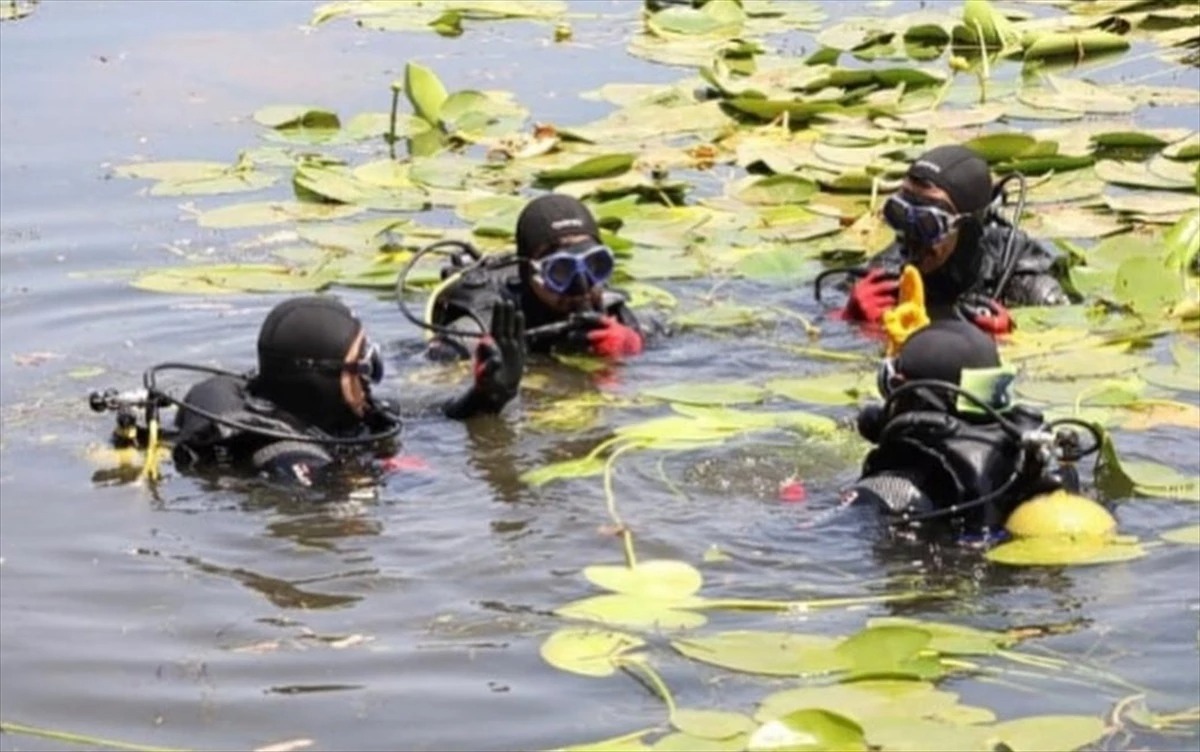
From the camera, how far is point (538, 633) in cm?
602

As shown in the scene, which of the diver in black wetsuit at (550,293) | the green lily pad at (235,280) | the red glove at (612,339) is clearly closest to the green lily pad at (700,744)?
the diver in black wetsuit at (550,293)

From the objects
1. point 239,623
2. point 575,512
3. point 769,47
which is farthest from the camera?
point 769,47

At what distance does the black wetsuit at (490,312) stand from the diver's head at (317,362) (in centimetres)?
111

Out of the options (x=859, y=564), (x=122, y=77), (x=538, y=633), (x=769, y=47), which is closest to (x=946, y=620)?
(x=859, y=564)

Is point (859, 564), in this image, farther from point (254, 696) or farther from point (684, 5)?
point (684, 5)

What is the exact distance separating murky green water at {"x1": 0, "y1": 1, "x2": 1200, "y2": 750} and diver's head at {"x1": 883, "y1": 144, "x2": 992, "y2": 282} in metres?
0.44

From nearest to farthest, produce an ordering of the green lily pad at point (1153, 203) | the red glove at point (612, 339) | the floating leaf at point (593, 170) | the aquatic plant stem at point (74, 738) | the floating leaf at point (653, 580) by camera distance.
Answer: the aquatic plant stem at point (74, 738) → the floating leaf at point (653, 580) → the red glove at point (612, 339) → the green lily pad at point (1153, 203) → the floating leaf at point (593, 170)

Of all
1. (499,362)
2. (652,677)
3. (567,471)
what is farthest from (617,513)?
(652,677)

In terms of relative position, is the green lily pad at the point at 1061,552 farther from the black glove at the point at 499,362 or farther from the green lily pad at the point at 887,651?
the black glove at the point at 499,362

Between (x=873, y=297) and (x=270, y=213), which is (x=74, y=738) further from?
(x=270, y=213)

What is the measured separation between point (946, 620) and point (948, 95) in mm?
6036

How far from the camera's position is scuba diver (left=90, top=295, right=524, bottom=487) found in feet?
23.4

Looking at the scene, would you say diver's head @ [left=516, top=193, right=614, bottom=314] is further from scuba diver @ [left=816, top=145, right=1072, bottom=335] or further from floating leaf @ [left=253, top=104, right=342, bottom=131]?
floating leaf @ [left=253, top=104, right=342, bottom=131]

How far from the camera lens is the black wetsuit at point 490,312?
8.41 m
